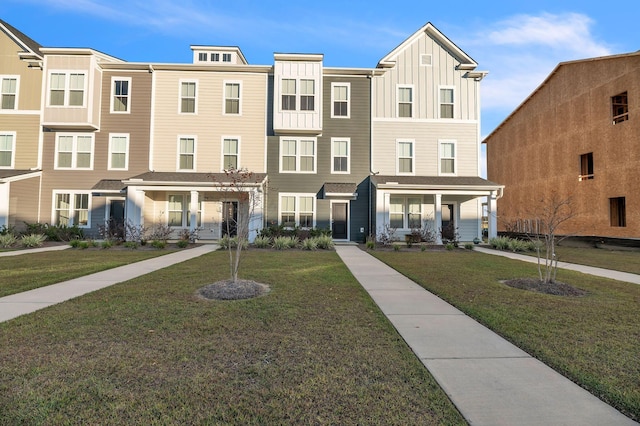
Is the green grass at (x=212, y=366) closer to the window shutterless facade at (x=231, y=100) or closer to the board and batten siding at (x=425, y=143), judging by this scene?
the board and batten siding at (x=425, y=143)

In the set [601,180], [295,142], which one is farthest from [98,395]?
[601,180]

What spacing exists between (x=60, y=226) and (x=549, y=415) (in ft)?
66.0

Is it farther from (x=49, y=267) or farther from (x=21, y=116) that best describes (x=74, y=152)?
(x=49, y=267)

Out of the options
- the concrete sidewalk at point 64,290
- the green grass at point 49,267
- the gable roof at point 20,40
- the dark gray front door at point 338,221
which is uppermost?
the gable roof at point 20,40

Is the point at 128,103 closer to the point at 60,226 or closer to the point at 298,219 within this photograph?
the point at 60,226

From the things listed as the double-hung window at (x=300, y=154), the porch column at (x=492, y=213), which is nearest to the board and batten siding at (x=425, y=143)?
the porch column at (x=492, y=213)

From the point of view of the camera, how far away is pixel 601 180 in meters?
17.7

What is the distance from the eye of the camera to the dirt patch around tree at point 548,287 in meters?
6.04

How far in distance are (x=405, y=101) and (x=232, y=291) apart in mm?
15607

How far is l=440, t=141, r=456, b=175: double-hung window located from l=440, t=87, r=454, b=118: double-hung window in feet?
5.55

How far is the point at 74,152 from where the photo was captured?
1700 cm

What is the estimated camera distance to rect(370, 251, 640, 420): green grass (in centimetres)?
286

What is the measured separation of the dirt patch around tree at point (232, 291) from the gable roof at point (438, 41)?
51.2 ft

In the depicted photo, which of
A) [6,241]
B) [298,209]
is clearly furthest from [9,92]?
[298,209]
